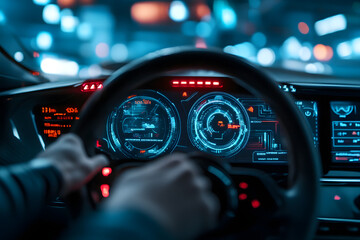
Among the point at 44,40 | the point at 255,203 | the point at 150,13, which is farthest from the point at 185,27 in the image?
the point at 255,203

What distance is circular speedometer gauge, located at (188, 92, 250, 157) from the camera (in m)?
2.31

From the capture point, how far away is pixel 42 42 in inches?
969

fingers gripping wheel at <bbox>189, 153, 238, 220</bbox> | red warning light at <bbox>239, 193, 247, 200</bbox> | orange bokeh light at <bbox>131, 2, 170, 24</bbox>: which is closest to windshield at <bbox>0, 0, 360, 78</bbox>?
orange bokeh light at <bbox>131, 2, 170, 24</bbox>

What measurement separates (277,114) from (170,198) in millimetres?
571

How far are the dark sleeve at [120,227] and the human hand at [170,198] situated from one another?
16 mm

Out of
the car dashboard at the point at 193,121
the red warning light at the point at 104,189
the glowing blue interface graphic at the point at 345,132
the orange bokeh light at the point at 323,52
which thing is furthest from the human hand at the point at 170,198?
the orange bokeh light at the point at 323,52

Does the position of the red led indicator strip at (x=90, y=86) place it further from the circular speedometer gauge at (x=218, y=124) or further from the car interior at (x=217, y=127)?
the circular speedometer gauge at (x=218, y=124)

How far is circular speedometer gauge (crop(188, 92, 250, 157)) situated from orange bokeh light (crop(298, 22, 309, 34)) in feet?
72.6

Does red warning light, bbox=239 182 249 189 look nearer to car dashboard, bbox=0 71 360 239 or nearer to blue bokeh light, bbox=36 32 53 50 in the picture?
car dashboard, bbox=0 71 360 239

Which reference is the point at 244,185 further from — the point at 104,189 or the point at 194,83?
the point at 194,83

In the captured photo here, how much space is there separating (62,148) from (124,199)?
363 millimetres

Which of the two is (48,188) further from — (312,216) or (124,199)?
(312,216)

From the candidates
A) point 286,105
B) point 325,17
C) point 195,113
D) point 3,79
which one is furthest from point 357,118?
point 325,17

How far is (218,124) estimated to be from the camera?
233 cm
